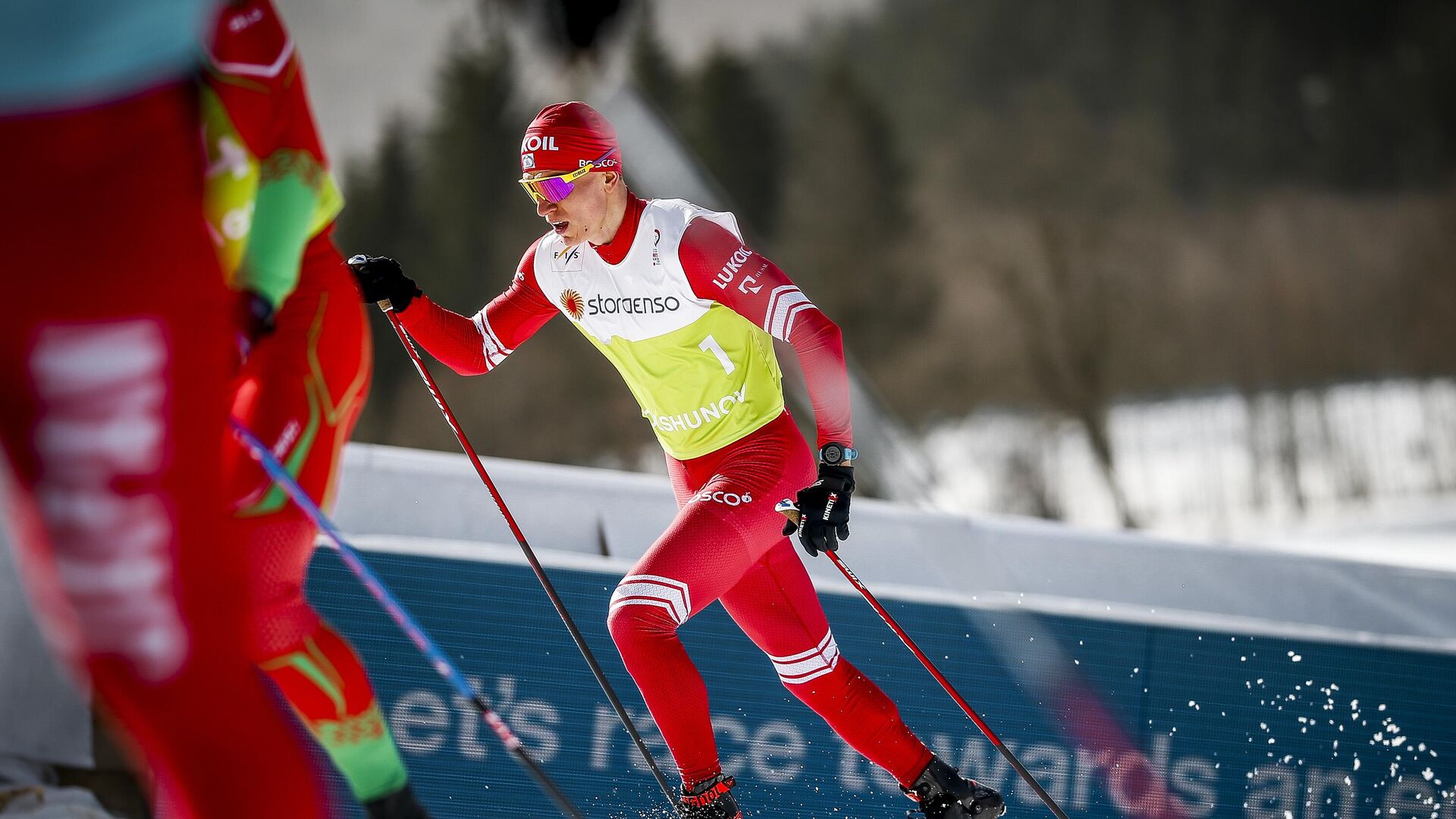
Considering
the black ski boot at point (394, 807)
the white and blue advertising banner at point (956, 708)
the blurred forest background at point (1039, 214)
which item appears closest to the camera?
the black ski boot at point (394, 807)

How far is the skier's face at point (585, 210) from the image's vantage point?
2346 millimetres

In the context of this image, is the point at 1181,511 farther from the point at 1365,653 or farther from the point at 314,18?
the point at 314,18

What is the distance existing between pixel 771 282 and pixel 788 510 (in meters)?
0.45

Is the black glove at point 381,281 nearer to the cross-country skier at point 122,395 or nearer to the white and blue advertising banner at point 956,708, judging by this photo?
the white and blue advertising banner at point 956,708

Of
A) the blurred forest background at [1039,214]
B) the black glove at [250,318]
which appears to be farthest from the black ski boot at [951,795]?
the blurred forest background at [1039,214]

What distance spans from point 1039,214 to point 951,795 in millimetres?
13906

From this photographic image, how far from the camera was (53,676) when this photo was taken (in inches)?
113

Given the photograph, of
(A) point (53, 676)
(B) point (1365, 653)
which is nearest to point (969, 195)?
(B) point (1365, 653)

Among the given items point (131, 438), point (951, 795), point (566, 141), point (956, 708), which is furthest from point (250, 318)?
point (956, 708)

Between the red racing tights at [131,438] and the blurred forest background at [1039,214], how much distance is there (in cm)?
1192

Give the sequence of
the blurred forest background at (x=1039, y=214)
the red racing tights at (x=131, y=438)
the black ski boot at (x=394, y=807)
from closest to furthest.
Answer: the red racing tights at (x=131, y=438), the black ski boot at (x=394, y=807), the blurred forest background at (x=1039, y=214)

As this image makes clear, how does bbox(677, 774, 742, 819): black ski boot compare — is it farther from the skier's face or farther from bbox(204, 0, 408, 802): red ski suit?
the skier's face

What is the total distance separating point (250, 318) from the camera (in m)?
1.42

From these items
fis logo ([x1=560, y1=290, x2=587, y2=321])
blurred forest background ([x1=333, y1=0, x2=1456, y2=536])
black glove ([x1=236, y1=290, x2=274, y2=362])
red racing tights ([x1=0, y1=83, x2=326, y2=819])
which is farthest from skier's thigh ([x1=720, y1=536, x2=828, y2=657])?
blurred forest background ([x1=333, y1=0, x2=1456, y2=536])
